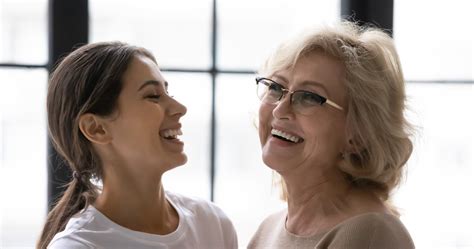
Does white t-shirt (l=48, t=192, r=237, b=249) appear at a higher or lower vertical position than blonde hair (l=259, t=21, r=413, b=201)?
lower

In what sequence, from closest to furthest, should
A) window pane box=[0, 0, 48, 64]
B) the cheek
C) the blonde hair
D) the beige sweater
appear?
1. the beige sweater
2. the blonde hair
3. the cheek
4. window pane box=[0, 0, 48, 64]

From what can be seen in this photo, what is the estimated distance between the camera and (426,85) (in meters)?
2.92

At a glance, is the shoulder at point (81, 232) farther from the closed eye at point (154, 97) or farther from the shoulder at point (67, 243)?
the closed eye at point (154, 97)

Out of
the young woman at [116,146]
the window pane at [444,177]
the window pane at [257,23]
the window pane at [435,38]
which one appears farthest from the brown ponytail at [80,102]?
the window pane at [444,177]

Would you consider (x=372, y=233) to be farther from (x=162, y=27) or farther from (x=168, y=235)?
(x=162, y=27)

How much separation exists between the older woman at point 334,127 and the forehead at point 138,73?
307mm

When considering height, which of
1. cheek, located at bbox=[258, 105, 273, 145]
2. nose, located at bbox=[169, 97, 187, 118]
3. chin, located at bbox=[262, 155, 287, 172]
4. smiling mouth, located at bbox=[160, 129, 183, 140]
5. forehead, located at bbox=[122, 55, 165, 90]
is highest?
forehead, located at bbox=[122, 55, 165, 90]

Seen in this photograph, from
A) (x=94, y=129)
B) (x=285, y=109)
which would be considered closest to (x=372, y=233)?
(x=285, y=109)

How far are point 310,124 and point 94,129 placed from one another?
1.84 feet

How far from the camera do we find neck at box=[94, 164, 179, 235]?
6.35 ft

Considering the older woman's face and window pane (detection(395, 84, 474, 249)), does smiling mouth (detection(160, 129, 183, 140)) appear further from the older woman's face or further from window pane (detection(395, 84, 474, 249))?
window pane (detection(395, 84, 474, 249))

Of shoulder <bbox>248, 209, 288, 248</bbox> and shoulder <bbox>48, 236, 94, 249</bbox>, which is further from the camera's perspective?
shoulder <bbox>248, 209, 288, 248</bbox>

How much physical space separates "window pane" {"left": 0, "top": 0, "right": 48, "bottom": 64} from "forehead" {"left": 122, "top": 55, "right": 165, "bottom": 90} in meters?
0.67

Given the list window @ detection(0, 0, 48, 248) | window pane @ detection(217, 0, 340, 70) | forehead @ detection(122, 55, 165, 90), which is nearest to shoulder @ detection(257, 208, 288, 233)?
forehead @ detection(122, 55, 165, 90)
